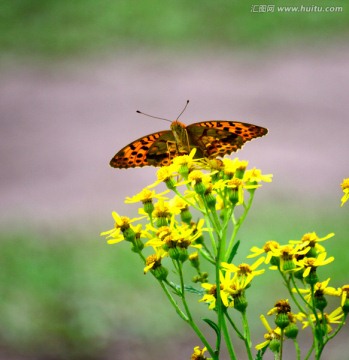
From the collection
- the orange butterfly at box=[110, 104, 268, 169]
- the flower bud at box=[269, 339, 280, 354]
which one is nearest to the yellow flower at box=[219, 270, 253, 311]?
the flower bud at box=[269, 339, 280, 354]

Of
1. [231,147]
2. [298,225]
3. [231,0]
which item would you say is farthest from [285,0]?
[231,147]

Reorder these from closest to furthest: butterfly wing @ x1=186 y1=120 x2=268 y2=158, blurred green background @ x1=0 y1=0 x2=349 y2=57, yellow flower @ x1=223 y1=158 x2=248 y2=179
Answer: yellow flower @ x1=223 y1=158 x2=248 y2=179 < butterfly wing @ x1=186 y1=120 x2=268 y2=158 < blurred green background @ x1=0 y1=0 x2=349 y2=57

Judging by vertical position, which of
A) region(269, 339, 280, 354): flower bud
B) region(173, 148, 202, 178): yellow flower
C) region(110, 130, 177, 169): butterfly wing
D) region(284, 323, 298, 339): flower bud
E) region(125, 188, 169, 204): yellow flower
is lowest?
region(269, 339, 280, 354): flower bud

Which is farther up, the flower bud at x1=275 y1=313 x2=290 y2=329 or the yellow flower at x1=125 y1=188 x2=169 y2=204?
the yellow flower at x1=125 y1=188 x2=169 y2=204

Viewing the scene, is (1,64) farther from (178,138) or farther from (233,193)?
(233,193)

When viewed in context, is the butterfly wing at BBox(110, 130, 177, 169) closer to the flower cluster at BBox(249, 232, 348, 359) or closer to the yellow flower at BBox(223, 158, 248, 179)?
the yellow flower at BBox(223, 158, 248, 179)

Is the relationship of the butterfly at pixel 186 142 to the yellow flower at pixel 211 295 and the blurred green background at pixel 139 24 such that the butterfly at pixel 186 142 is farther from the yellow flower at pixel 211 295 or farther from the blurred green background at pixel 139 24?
the blurred green background at pixel 139 24

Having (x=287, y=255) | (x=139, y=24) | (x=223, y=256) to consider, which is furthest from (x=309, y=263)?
(x=139, y=24)

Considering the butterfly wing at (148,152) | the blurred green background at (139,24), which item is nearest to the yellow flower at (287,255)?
the butterfly wing at (148,152)
